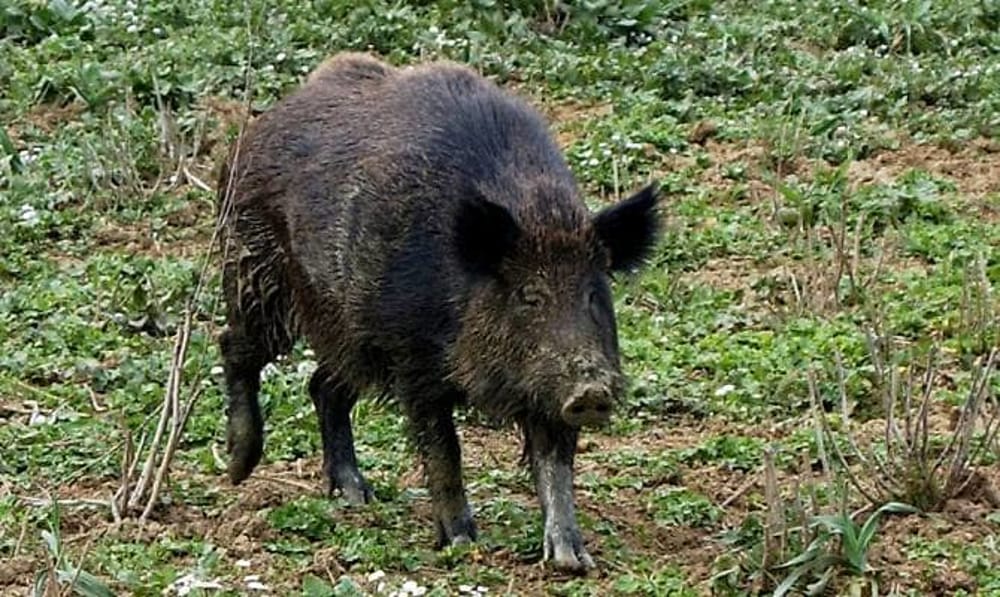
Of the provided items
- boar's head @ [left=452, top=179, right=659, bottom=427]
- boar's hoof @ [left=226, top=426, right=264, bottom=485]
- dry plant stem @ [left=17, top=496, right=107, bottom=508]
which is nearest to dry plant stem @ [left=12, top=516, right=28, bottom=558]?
dry plant stem @ [left=17, top=496, right=107, bottom=508]

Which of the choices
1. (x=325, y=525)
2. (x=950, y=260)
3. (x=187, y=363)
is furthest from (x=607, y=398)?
(x=950, y=260)

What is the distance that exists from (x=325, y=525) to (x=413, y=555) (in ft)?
1.41

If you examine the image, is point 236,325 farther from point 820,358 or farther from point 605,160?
point 605,160

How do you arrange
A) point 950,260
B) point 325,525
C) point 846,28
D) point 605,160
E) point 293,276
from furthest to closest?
1. point 846,28
2. point 605,160
3. point 950,260
4. point 293,276
5. point 325,525

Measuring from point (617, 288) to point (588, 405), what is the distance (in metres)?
3.57

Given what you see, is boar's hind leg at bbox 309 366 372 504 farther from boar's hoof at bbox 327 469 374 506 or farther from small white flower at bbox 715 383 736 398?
small white flower at bbox 715 383 736 398

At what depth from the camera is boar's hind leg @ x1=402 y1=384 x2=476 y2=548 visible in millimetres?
7031

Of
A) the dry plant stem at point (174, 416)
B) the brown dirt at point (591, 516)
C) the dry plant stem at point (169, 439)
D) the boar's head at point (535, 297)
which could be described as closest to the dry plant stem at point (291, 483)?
the brown dirt at point (591, 516)

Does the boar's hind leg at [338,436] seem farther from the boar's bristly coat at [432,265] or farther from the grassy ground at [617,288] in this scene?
the grassy ground at [617,288]

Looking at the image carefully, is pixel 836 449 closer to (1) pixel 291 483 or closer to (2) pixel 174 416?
(2) pixel 174 416

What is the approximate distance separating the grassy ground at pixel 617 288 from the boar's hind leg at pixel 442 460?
0.42 feet

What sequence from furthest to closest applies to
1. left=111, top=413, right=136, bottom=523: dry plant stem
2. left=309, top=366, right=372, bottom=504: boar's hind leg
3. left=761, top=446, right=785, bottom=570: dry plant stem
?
1. left=309, top=366, right=372, bottom=504: boar's hind leg
2. left=111, top=413, right=136, bottom=523: dry plant stem
3. left=761, top=446, right=785, bottom=570: dry plant stem

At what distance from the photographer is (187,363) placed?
919 cm

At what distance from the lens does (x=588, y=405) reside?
6.46 m
